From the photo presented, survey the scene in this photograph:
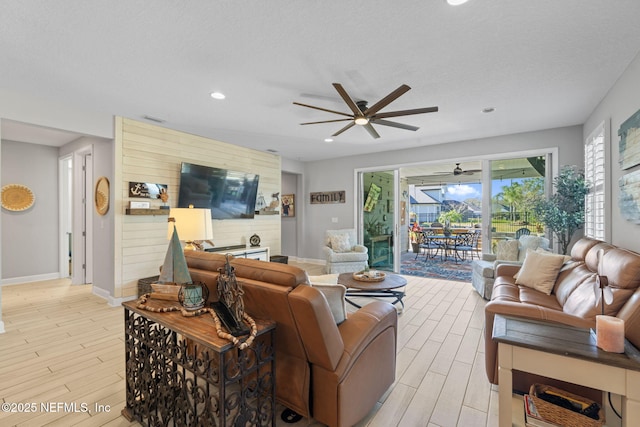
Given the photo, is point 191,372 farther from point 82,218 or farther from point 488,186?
point 488,186

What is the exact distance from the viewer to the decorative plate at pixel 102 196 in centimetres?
416

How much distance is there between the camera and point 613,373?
132cm

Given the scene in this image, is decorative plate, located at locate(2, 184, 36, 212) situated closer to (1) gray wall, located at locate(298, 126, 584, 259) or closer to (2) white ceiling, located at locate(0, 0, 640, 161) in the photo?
(2) white ceiling, located at locate(0, 0, 640, 161)

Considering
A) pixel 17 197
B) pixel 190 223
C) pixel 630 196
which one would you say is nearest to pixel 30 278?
pixel 17 197

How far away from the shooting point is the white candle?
137 centimetres

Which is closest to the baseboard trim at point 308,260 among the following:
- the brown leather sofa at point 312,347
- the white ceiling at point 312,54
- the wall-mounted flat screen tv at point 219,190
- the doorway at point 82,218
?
the wall-mounted flat screen tv at point 219,190

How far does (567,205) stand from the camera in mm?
4102

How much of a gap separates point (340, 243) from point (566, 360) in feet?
15.4

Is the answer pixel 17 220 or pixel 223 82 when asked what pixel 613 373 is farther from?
pixel 17 220

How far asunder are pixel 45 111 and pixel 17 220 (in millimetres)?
3149

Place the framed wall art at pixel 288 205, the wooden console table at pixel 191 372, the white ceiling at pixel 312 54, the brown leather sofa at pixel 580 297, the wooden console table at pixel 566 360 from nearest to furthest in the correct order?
1. the wooden console table at pixel 566 360
2. the wooden console table at pixel 191 372
3. the brown leather sofa at pixel 580 297
4. the white ceiling at pixel 312 54
5. the framed wall art at pixel 288 205

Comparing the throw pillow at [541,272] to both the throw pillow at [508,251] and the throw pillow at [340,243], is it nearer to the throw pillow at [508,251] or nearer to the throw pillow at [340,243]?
the throw pillow at [508,251]

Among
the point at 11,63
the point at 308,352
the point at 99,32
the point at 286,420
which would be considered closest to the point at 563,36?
the point at 308,352

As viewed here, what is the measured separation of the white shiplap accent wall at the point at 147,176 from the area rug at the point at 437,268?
4172 millimetres
